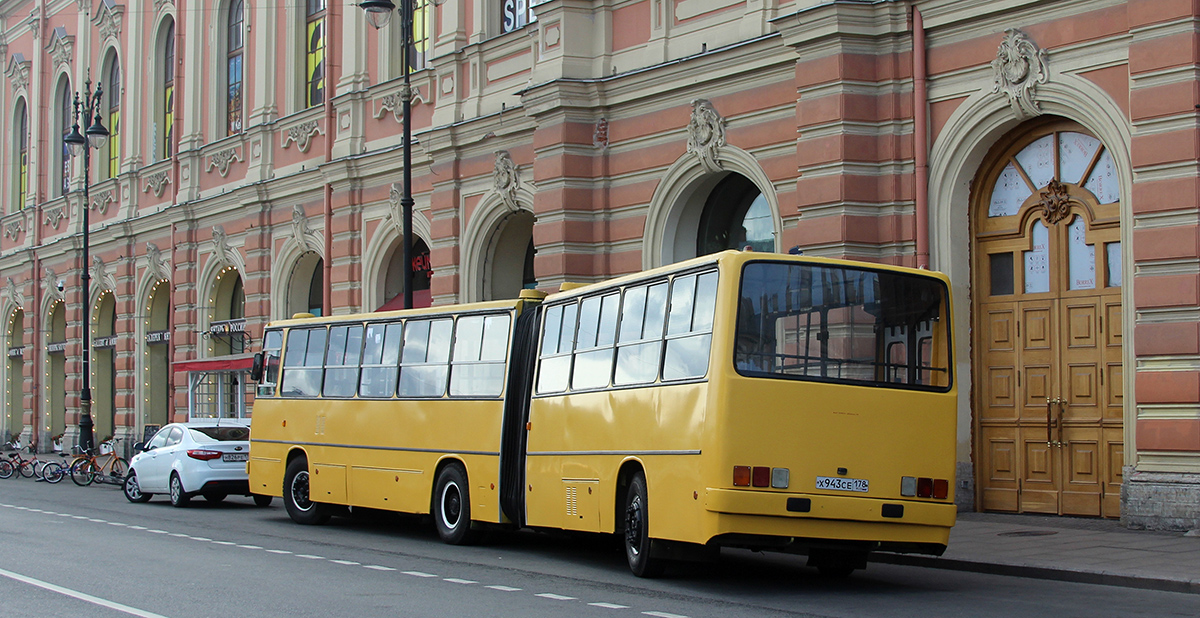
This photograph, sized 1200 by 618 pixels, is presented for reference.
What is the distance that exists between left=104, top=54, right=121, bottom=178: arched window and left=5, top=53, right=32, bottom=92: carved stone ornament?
8.50 metres

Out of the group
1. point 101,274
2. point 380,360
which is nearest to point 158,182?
point 101,274

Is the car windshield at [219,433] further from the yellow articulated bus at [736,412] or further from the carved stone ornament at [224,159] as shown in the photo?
the carved stone ornament at [224,159]

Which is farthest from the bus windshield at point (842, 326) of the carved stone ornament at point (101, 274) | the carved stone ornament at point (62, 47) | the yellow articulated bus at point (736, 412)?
the carved stone ornament at point (62, 47)

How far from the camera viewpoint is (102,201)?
44.2m

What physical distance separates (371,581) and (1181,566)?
7.08m

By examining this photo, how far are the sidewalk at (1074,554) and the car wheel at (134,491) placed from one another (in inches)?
586

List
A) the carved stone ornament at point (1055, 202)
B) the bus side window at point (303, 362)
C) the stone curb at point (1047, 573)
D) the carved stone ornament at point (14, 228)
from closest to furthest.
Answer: the stone curb at point (1047, 573) < the carved stone ornament at point (1055, 202) < the bus side window at point (303, 362) < the carved stone ornament at point (14, 228)

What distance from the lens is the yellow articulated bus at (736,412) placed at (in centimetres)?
1211

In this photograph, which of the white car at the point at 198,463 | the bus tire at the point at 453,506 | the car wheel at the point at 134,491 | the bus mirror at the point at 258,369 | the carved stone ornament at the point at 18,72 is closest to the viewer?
the bus tire at the point at 453,506

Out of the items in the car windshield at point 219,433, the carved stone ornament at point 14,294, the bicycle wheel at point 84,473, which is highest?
the carved stone ornament at point 14,294

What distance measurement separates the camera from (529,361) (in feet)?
53.6

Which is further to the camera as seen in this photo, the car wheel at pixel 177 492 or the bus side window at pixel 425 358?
the car wheel at pixel 177 492

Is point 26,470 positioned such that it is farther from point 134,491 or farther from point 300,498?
point 300,498

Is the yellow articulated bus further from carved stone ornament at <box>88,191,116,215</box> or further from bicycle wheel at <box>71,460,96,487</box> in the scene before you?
carved stone ornament at <box>88,191,116,215</box>
